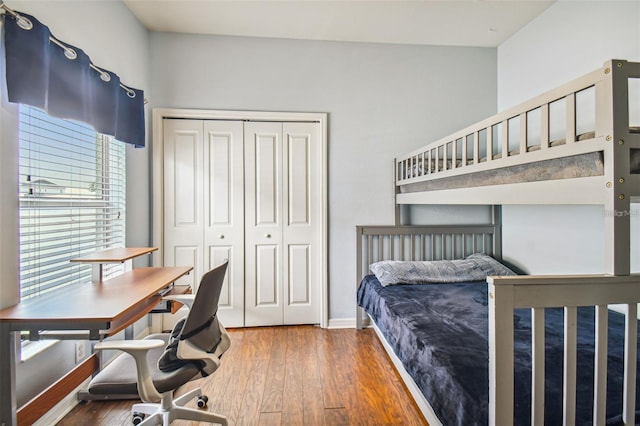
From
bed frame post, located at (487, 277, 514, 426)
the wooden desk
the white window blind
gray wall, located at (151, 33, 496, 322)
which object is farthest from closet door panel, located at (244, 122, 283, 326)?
bed frame post, located at (487, 277, 514, 426)

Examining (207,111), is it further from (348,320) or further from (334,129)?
(348,320)

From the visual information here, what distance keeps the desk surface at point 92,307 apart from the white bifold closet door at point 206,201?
3.24ft

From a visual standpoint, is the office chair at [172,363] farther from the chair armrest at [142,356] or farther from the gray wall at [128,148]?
the gray wall at [128,148]

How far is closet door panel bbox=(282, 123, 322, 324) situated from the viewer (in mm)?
2926

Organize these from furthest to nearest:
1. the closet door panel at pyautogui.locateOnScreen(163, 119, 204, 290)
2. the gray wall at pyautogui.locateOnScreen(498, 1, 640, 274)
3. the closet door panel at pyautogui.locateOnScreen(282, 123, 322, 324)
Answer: the closet door panel at pyautogui.locateOnScreen(282, 123, 322, 324), the closet door panel at pyautogui.locateOnScreen(163, 119, 204, 290), the gray wall at pyautogui.locateOnScreen(498, 1, 640, 274)

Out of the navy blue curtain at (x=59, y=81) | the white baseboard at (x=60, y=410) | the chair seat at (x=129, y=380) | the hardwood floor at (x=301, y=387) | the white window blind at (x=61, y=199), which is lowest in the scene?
the hardwood floor at (x=301, y=387)

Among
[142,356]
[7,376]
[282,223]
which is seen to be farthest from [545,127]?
[7,376]

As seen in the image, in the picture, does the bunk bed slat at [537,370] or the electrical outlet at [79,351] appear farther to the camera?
the electrical outlet at [79,351]

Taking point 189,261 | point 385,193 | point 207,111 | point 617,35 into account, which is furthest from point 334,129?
point 617,35

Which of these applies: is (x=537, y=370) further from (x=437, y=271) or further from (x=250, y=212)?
(x=250, y=212)

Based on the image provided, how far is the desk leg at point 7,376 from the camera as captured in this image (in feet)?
3.91

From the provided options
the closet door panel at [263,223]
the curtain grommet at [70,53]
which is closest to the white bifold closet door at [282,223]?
the closet door panel at [263,223]

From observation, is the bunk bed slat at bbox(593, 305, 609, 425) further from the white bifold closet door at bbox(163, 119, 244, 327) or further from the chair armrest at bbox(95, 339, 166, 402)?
the white bifold closet door at bbox(163, 119, 244, 327)

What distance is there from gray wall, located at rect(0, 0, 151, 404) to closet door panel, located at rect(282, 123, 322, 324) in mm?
1254
